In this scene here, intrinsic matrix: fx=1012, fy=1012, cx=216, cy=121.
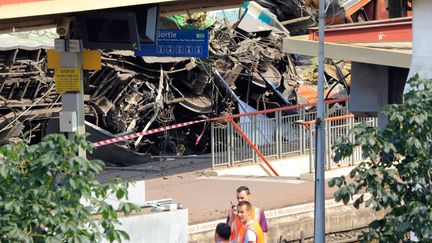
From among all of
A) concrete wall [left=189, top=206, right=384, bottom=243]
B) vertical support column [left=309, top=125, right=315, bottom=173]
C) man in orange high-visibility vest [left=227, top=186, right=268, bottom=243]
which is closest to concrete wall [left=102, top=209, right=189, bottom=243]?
man in orange high-visibility vest [left=227, top=186, right=268, bottom=243]

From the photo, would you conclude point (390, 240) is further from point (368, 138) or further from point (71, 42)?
point (71, 42)

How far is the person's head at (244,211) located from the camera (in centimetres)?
966

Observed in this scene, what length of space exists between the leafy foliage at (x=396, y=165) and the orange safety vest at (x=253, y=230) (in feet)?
5.80

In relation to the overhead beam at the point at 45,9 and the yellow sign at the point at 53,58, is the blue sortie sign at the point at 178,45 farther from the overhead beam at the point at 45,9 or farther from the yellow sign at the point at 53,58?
the yellow sign at the point at 53,58

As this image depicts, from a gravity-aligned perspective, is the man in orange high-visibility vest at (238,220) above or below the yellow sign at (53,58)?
below

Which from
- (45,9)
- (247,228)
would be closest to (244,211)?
(247,228)

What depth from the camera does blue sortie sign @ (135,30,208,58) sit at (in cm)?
1599

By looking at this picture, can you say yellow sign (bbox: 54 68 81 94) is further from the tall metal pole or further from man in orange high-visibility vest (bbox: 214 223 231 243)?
man in orange high-visibility vest (bbox: 214 223 231 243)

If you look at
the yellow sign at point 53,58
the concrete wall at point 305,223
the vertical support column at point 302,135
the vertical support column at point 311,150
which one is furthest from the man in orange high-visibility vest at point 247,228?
the vertical support column at point 302,135

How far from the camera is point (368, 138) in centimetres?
788

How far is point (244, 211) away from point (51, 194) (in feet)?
12.3

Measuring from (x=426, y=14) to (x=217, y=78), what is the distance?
35.1ft

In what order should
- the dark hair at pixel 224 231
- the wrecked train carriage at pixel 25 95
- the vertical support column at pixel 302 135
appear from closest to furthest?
the dark hair at pixel 224 231 < the wrecked train carriage at pixel 25 95 < the vertical support column at pixel 302 135

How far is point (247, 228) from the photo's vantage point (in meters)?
9.65
